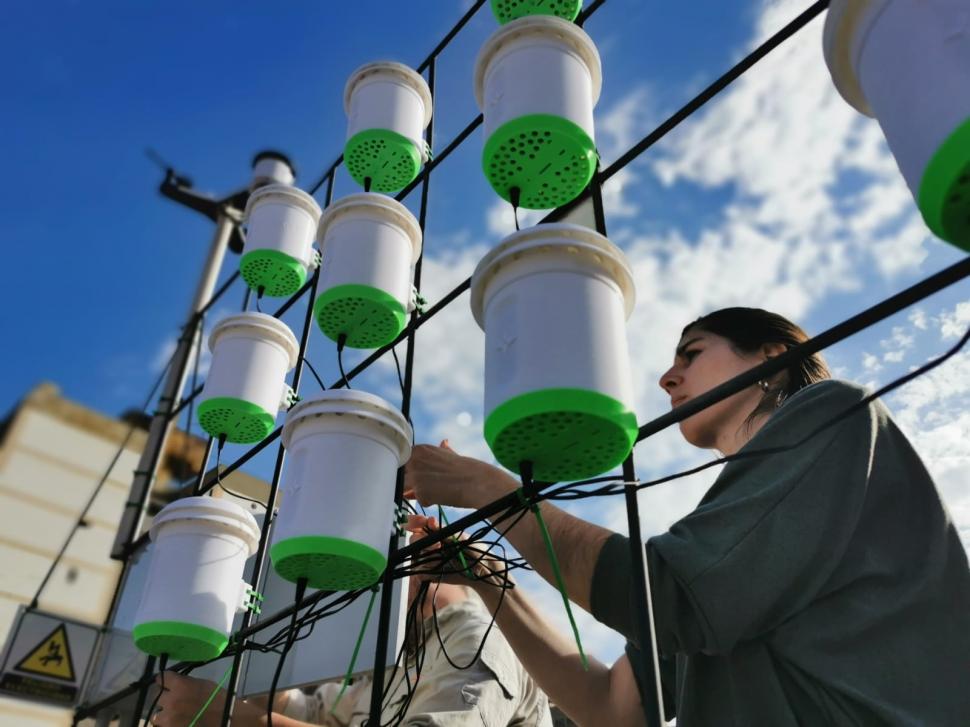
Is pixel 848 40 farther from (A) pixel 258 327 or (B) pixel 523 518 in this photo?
(A) pixel 258 327

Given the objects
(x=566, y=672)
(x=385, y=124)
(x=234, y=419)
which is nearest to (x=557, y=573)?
(x=566, y=672)

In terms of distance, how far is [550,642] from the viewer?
1.36 metres

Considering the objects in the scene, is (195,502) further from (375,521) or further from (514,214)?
(514,214)

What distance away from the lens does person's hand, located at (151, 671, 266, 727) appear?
1.60 meters

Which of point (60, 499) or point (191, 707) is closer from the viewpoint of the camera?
point (191, 707)

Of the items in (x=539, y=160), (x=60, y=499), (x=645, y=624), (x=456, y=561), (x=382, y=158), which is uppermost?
(x=60, y=499)

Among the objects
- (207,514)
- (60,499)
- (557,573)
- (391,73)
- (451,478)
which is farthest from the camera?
(60,499)

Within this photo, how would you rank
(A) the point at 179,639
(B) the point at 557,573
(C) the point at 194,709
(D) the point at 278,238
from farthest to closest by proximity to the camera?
(D) the point at 278,238, (C) the point at 194,709, (A) the point at 179,639, (B) the point at 557,573

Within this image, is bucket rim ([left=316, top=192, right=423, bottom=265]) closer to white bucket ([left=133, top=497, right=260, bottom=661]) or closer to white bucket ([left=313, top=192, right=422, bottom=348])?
white bucket ([left=313, top=192, right=422, bottom=348])

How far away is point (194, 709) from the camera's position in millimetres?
1606

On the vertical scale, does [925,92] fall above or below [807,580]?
above

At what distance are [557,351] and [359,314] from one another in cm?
81

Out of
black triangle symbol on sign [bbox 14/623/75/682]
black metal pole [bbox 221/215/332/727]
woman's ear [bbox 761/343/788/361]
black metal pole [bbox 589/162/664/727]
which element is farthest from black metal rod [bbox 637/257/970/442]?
black triangle symbol on sign [bbox 14/623/75/682]

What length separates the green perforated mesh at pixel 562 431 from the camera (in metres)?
0.82
